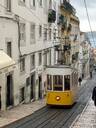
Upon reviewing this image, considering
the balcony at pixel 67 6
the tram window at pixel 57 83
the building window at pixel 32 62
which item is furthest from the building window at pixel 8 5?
the balcony at pixel 67 6

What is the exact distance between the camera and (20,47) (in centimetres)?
3191

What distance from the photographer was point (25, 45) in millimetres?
34062

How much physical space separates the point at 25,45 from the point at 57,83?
25.4 feet

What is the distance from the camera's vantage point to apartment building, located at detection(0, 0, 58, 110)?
27.7 m

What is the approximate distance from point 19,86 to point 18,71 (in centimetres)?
119

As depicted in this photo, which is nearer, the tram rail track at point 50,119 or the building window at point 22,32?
the tram rail track at point 50,119

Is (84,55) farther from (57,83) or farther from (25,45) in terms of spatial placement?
(57,83)

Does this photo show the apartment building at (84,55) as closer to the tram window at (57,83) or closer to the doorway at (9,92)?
the doorway at (9,92)

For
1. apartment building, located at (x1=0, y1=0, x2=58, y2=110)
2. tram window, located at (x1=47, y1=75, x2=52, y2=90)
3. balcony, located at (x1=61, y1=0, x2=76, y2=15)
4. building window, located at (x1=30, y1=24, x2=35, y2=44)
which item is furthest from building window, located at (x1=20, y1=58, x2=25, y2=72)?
balcony, located at (x1=61, y1=0, x2=76, y2=15)

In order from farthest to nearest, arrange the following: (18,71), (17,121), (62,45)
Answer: (62,45), (18,71), (17,121)

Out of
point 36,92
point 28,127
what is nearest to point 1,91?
point 28,127

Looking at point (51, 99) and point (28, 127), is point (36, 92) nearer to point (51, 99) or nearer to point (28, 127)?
point (51, 99)

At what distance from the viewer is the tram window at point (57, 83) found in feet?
88.8

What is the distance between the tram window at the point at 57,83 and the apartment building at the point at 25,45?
3011 millimetres
